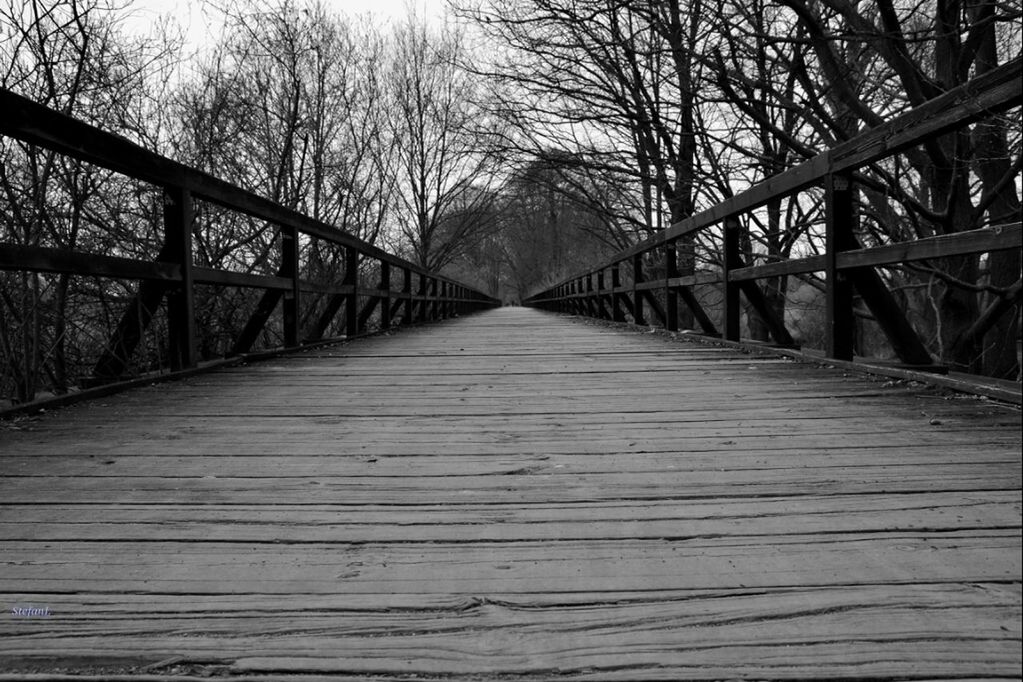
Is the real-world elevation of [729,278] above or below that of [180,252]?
below

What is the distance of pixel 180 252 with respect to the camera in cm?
376

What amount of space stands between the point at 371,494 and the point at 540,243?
34.3 meters

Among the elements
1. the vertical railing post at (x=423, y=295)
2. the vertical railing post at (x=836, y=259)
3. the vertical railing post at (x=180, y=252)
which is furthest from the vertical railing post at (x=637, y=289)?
the vertical railing post at (x=180, y=252)

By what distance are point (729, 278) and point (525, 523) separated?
13.3 feet

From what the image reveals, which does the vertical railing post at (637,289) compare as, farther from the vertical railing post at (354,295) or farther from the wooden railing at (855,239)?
the vertical railing post at (354,295)

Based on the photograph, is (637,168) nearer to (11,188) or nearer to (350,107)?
(350,107)

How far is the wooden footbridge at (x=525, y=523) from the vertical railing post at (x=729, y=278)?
1854mm

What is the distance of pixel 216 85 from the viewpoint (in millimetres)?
7180

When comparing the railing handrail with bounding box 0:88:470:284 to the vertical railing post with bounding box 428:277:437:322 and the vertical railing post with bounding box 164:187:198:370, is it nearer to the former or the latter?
the vertical railing post with bounding box 164:187:198:370

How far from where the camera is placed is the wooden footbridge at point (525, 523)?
1067 mm

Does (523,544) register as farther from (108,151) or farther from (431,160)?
(431,160)

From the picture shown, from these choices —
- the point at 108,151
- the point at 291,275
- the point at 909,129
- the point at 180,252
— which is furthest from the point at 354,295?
the point at 909,129

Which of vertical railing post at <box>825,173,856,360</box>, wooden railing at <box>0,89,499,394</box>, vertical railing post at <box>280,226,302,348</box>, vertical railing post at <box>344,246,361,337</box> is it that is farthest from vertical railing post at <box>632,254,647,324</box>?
vertical railing post at <box>825,173,856,360</box>

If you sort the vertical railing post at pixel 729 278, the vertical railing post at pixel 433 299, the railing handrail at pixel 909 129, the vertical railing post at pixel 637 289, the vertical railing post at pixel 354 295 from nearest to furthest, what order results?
the railing handrail at pixel 909 129 < the vertical railing post at pixel 729 278 < the vertical railing post at pixel 354 295 < the vertical railing post at pixel 637 289 < the vertical railing post at pixel 433 299
